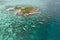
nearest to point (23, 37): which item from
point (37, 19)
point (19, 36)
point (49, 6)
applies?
point (19, 36)

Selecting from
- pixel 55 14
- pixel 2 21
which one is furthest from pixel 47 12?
pixel 2 21

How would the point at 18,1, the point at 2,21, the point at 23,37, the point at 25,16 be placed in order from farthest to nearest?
the point at 18,1, the point at 25,16, the point at 2,21, the point at 23,37

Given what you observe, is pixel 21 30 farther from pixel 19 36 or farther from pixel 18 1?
pixel 18 1

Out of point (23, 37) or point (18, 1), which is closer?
point (23, 37)

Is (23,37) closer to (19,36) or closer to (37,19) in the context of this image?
(19,36)

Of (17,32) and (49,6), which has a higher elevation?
(17,32)

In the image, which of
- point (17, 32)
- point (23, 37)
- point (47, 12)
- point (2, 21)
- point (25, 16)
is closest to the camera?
point (23, 37)
